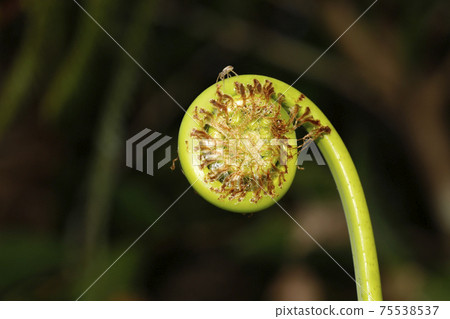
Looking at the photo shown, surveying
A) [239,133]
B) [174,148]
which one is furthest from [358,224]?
[174,148]

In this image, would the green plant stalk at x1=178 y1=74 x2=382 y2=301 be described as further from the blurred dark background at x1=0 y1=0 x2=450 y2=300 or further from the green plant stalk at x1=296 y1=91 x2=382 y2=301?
the blurred dark background at x1=0 y1=0 x2=450 y2=300

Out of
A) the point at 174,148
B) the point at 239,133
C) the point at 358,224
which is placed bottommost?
the point at 358,224

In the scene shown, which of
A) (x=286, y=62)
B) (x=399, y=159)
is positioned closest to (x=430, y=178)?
(x=399, y=159)

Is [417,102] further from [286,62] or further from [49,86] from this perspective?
[49,86]

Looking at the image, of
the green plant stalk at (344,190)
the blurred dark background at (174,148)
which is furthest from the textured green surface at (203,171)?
the blurred dark background at (174,148)

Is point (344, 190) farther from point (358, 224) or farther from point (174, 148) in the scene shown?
point (174, 148)

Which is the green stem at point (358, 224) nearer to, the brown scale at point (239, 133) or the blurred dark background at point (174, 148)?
the brown scale at point (239, 133)

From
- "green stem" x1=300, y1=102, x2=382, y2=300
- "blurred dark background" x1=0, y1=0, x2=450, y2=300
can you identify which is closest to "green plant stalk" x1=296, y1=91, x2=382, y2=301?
"green stem" x1=300, y1=102, x2=382, y2=300
